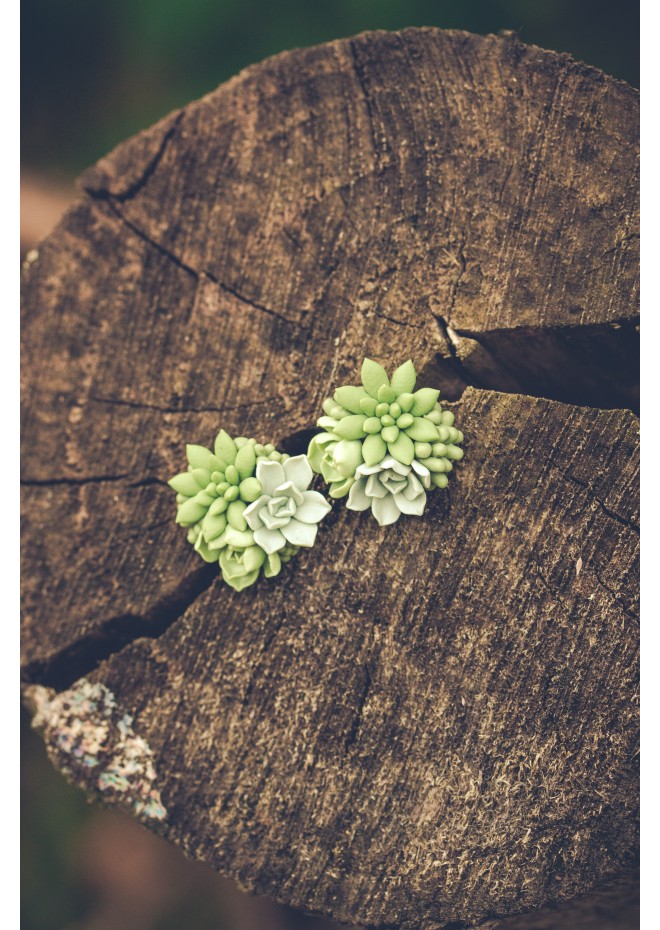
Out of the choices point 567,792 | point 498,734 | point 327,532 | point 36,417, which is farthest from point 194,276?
point 567,792

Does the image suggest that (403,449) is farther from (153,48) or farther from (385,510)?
(153,48)

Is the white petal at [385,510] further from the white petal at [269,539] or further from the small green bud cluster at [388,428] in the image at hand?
the white petal at [269,539]

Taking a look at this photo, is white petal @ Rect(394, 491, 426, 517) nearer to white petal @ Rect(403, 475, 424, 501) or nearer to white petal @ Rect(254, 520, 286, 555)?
white petal @ Rect(403, 475, 424, 501)

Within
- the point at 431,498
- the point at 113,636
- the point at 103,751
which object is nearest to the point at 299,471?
the point at 431,498

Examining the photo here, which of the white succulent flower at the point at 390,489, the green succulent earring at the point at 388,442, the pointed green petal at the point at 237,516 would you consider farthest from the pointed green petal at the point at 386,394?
the pointed green petal at the point at 237,516

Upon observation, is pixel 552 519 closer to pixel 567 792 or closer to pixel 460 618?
pixel 460 618
